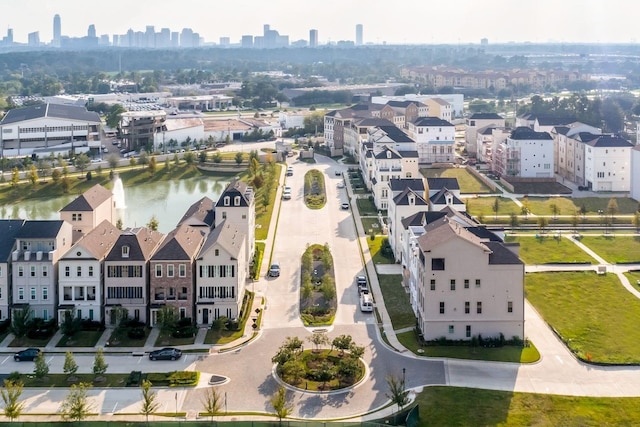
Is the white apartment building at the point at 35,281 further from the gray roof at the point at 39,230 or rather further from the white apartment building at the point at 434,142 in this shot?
the white apartment building at the point at 434,142

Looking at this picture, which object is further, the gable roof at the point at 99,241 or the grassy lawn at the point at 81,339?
the gable roof at the point at 99,241

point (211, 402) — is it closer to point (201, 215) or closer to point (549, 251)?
point (201, 215)

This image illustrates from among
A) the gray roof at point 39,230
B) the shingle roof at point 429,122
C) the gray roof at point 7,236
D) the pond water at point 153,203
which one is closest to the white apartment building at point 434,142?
the shingle roof at point 429,122

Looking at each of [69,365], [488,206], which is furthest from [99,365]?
[488,206]

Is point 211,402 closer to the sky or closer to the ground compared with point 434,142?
closer to the ground

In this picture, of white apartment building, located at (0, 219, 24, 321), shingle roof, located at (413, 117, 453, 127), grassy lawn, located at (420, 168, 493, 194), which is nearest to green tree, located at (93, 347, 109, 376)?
white apartment building, located at (0, 219, 24, 321)

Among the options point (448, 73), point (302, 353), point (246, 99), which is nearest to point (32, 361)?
point (302, 353)

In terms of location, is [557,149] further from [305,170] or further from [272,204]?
Result: [272,204]
